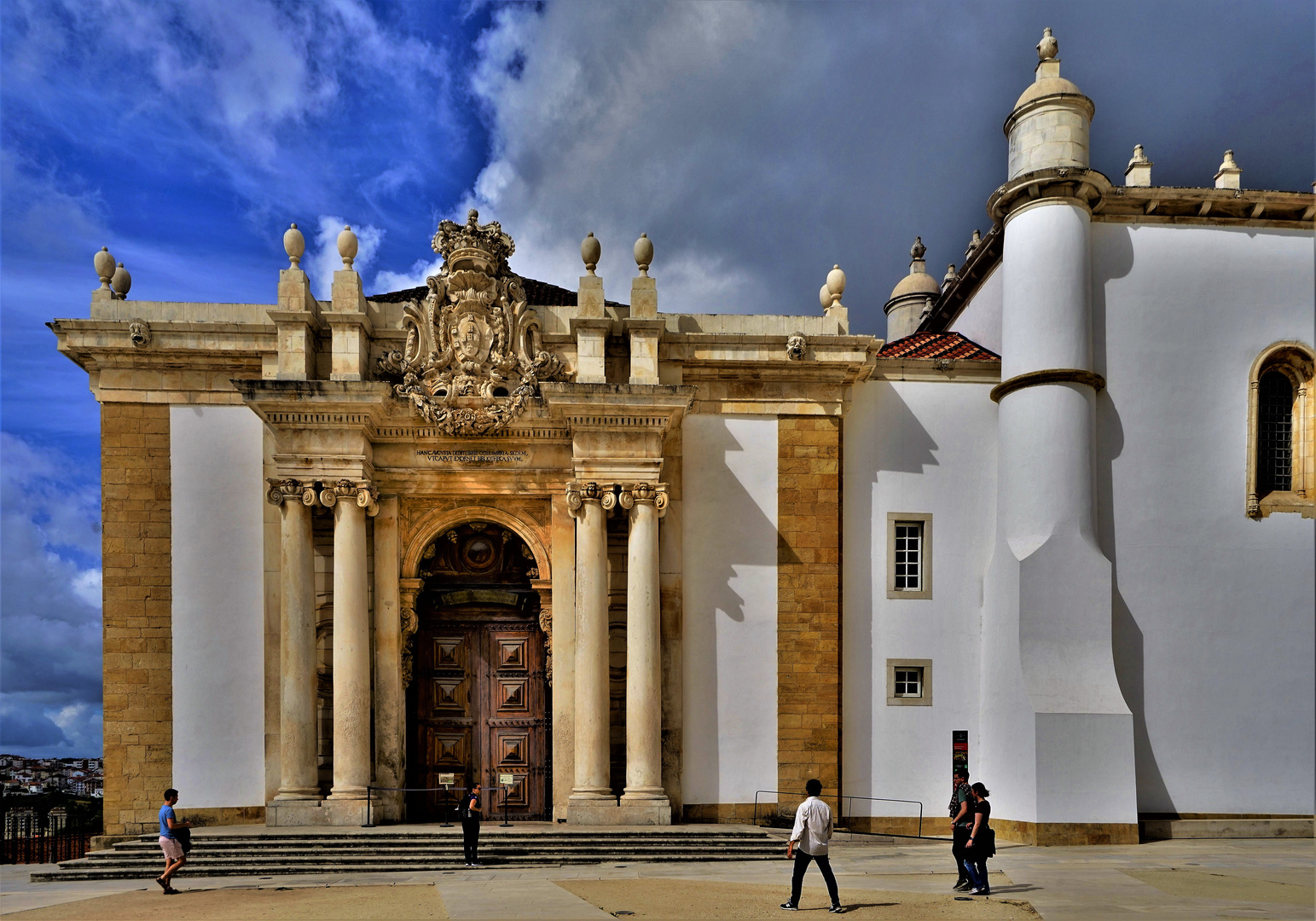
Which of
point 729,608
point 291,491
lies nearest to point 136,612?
point 291,491

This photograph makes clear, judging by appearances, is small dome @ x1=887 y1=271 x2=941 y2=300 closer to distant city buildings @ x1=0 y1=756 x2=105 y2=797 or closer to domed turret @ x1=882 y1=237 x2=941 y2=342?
domed turret @ x1=882 y1=237 x2=941 y2=342

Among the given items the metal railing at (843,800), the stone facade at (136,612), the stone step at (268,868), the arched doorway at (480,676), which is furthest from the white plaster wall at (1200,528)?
the stone facade at (136,612)

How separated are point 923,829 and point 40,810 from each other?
15293mm

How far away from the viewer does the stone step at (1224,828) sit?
17000 mm

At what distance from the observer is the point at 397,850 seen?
47.5ft

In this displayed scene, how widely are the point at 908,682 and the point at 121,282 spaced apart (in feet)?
51.7

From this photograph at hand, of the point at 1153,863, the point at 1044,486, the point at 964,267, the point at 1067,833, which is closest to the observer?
the point at 1153,863

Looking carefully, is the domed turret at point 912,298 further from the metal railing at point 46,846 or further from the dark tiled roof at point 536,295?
the metal railing at point 46,846

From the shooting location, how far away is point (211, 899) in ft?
39.4

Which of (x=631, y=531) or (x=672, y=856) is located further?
(x=631, y=531)

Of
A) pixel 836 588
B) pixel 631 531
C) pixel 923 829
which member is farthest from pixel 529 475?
pixel 923 829

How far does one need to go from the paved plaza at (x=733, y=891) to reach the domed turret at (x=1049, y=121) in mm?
11722

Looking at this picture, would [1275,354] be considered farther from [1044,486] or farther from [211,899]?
[211,899]

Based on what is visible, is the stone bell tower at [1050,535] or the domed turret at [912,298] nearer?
the stone bell tower at [1050,535]
